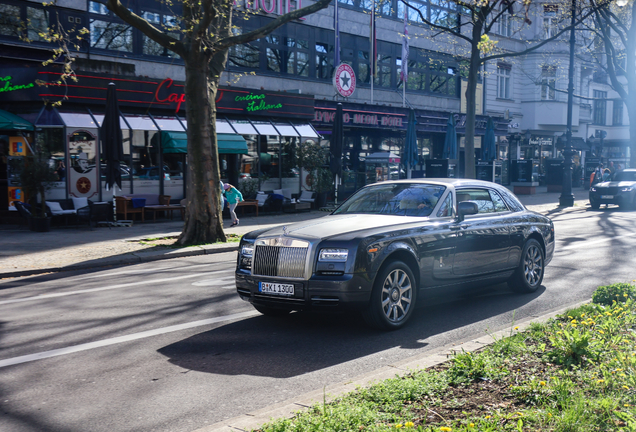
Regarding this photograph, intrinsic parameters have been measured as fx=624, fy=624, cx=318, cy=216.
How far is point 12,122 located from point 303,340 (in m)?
15.4

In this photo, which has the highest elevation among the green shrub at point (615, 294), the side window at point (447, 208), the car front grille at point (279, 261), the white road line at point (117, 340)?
the side window at point (447, 208)

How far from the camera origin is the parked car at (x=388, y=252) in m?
6.40

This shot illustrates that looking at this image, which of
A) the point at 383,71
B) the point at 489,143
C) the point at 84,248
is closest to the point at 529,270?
the point at 84,248

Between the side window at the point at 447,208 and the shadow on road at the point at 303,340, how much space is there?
104cm

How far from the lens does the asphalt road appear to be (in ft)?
15.4

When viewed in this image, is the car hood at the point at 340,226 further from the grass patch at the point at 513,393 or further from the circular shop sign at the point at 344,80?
the circular shop sign at the point at 344,80

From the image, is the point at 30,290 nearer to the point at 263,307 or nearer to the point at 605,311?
the point at 263,307

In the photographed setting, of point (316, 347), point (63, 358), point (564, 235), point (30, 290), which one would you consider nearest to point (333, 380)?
point (316, 347)

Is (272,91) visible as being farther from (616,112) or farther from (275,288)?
(616,112)

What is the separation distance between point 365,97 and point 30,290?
25.6 m

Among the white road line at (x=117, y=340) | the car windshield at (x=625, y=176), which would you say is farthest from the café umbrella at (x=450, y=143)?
the white road line at (x=117, y=340)

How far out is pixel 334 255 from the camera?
6.41 m

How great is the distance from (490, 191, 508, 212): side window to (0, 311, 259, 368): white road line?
11.9 feet

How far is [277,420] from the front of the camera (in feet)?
12.9
